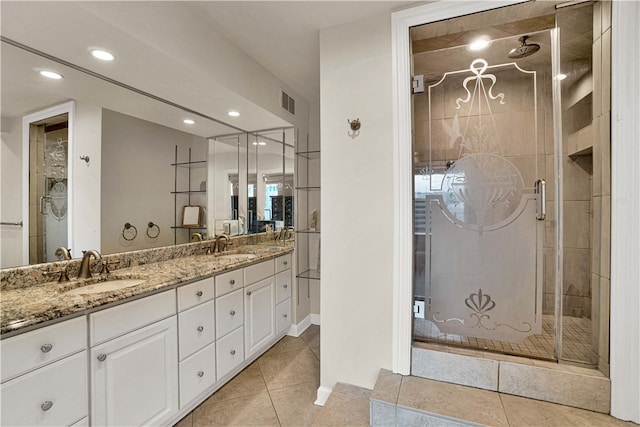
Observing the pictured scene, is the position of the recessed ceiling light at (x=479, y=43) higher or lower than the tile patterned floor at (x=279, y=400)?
higher

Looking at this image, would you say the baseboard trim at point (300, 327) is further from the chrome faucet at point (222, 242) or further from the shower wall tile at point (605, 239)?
the shower wall tile at point (605, 239)

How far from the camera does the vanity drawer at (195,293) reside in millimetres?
1765

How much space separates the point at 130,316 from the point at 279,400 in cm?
119

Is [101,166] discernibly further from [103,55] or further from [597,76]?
[597,76]

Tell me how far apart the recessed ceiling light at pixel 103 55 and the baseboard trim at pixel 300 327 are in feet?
8.91

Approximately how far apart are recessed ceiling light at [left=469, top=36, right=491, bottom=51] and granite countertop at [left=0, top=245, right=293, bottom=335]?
218 centimetres

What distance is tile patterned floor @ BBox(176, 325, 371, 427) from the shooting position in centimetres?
167

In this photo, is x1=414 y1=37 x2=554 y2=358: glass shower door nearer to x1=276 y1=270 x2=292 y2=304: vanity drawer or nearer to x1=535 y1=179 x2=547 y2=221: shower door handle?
x1=535 y1=179 x2=547 y2=221: shower door handle

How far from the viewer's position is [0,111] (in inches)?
57.1

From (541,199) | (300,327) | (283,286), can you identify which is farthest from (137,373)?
(541,199)

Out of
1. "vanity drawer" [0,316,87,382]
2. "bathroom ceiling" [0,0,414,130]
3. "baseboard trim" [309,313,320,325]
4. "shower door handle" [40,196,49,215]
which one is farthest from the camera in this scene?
"baseboard trim" [309,313,320,325]

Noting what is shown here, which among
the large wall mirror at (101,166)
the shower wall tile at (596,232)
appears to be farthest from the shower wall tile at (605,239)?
the large wall mirror at (101,166)

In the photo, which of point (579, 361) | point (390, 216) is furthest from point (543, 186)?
point (579, 361)

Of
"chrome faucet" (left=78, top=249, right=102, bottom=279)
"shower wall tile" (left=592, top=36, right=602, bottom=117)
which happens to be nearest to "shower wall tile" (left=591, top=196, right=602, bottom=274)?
"shower wall tile" (left=592, top=36, right=602, bottom=117)
